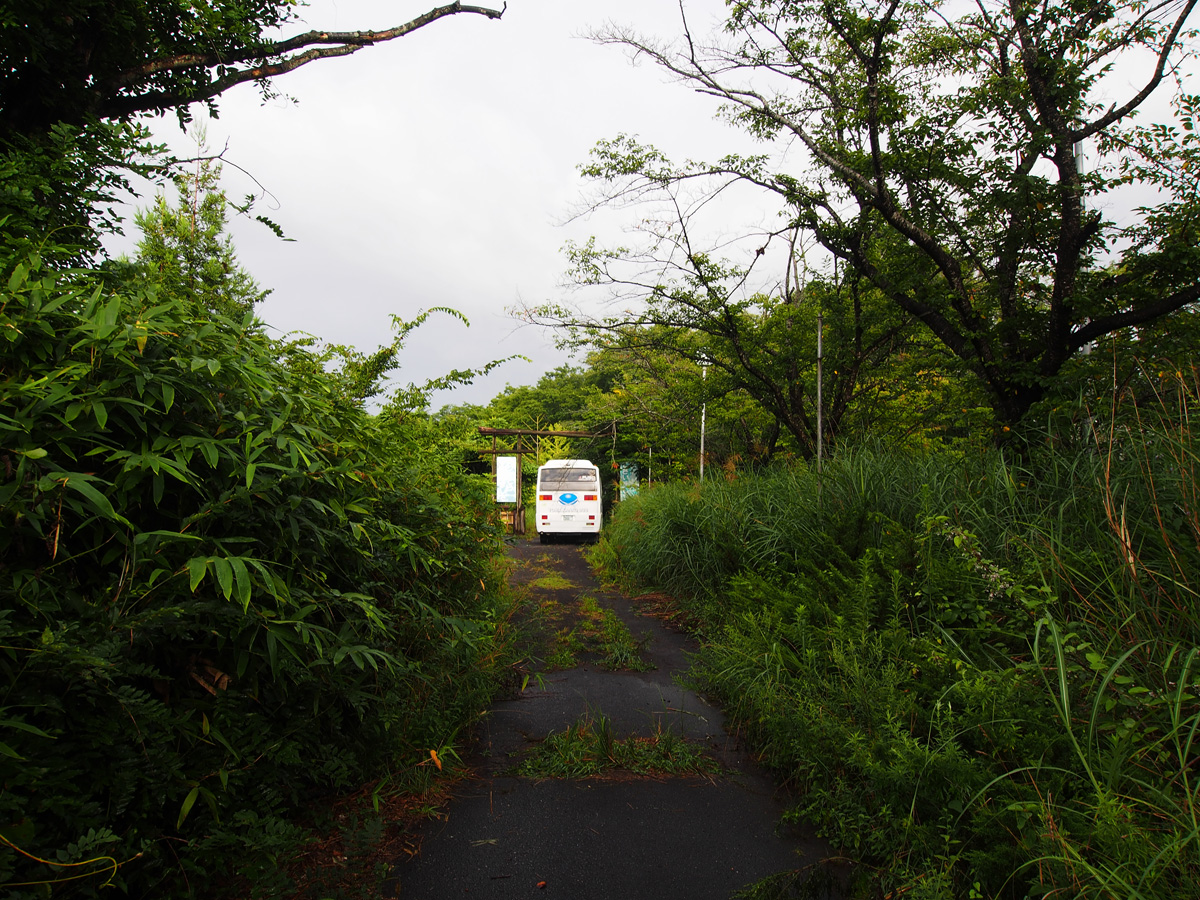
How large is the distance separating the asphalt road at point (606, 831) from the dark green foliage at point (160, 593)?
2.15 feet

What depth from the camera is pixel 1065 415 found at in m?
5.11

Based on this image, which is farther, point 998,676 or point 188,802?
point 998,676

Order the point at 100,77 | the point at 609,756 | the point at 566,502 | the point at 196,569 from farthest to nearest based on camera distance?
the point at 566,502 < the point at 100,77 < the point at 609,756 < the point at 196,569

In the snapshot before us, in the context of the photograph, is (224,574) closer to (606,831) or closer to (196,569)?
(196,569)

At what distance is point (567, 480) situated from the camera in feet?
58.5

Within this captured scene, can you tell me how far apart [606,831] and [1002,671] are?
1902 mm

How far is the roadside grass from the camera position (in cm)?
331

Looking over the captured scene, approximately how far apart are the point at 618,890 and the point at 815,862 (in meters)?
0.83

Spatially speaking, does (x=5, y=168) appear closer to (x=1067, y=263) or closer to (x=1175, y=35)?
(x=1067, y=263)

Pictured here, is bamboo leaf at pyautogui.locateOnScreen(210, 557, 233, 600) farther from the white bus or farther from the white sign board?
the white sign board

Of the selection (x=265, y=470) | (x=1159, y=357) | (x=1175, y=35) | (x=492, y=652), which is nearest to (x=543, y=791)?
(x=492, y=652)

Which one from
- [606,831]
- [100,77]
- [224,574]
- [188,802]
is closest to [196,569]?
[224,574]

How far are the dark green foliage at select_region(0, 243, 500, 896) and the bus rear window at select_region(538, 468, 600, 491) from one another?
15.0 m

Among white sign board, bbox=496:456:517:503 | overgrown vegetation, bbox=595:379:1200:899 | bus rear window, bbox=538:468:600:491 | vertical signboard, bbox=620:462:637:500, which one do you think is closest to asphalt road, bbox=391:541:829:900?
overgrown vegetation, bbox=595:379:1200:899
